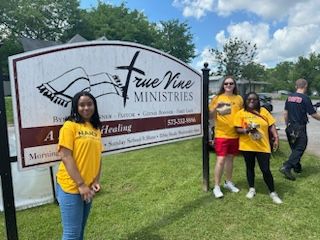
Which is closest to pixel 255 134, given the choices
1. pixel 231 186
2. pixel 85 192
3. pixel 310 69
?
pixel 231 186

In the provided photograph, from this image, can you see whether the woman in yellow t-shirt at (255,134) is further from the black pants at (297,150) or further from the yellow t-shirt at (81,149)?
the yellow t-shirt at (81,149)

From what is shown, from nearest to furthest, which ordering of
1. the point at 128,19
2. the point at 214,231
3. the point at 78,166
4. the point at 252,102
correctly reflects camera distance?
the point at 78,166 → the point at 214,231 → the point at 252,102 → the point at 128,19

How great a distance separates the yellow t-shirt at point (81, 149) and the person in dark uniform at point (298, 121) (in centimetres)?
412

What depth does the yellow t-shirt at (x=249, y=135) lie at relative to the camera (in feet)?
15.9

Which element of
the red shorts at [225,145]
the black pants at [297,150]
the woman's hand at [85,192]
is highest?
the woman's hand at [85,192]

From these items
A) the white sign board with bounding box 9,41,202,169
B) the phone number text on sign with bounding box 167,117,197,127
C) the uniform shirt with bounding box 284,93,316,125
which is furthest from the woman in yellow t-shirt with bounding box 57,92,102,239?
the uniform shirt with bounding box 284,93,316,125

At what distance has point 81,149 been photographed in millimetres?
2758

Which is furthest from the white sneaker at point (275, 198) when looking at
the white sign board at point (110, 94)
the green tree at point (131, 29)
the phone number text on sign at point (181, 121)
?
the green tree at point (131, 29)

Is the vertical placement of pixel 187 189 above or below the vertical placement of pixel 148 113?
below

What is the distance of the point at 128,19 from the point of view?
5641 centimetres

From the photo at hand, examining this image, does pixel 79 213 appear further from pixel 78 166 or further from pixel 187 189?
pixel 187 189

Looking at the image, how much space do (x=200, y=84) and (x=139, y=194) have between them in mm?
1888

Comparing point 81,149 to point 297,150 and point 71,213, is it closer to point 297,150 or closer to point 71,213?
point 71,213

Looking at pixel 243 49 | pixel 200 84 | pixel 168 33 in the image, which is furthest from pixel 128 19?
pixel 200 84
